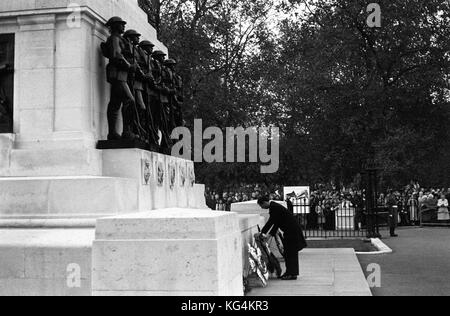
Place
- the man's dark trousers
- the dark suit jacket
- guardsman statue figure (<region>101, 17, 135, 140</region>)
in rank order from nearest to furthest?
1. guardsman statue figure (<region>101, 17, 135, 140</region>)
2. the man's dark trousers
3. the dark suit jacket

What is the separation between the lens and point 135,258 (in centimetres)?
616

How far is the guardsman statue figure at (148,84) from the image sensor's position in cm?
1300

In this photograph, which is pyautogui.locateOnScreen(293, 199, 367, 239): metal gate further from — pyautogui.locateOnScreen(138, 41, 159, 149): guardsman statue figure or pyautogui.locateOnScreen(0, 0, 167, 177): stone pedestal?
pyautogui.locateOnScreen(0, 0, 167, 177): stone pedestal

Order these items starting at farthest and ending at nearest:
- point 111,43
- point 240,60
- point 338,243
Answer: point 240,60, point 338,243, point 111,43

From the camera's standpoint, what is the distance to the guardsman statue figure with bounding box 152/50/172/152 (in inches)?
558

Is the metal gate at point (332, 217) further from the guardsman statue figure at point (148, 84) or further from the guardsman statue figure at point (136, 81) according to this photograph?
the guardsman statue figure at point (136, 81)

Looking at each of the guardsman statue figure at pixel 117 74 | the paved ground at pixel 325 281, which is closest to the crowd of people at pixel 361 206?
the paved ground at pixel 325 281

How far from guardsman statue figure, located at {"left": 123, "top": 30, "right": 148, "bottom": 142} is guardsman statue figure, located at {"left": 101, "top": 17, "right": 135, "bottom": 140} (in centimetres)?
16

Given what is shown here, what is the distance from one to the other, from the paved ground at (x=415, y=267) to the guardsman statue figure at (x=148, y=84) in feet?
16.8

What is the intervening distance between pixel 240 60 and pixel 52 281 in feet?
95.3

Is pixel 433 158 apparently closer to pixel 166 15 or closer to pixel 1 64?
pixel 166 15

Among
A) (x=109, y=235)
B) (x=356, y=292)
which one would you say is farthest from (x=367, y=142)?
(x=109, y=235)

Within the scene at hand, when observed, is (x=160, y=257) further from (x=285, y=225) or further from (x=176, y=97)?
(x=176, y=97)

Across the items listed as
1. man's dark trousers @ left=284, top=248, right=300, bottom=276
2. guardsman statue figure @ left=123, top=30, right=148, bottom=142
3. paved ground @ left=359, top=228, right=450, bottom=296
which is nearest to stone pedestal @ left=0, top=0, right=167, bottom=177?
guardsman statue figure @ left=123, top=30, right=148, bottom=142
